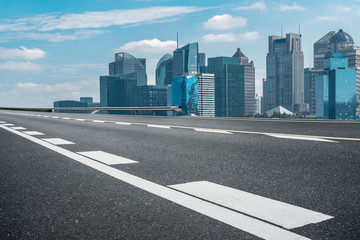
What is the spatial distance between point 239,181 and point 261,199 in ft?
2.59

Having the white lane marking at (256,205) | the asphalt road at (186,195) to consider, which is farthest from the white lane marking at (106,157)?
the white lane marking at (256,205)

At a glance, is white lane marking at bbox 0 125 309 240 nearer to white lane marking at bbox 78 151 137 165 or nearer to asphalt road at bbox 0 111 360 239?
asphalt road at bbox 0 111 360 239

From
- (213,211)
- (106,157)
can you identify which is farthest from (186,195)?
(106,157)

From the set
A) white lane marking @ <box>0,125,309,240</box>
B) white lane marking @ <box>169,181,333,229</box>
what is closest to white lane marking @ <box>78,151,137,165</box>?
white lane marking @ <box>0,125,309,240</box>

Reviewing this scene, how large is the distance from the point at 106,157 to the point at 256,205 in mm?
3368

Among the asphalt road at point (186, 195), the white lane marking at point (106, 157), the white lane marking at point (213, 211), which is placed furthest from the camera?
→ the white lane marking at point (106, 157)

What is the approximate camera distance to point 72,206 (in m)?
3.15

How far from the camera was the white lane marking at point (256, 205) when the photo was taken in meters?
2.56

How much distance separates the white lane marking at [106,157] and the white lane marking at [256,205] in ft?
6.04

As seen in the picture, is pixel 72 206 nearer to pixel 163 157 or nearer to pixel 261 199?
pixel 261 199

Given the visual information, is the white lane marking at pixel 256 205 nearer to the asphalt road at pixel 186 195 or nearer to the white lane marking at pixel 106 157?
the asphalt road at pixel 186 195

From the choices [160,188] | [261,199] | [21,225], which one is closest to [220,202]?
[261,199]

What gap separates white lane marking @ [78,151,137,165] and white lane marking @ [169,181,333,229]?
1840 millimetres

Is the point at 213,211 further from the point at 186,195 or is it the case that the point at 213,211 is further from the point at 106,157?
the point at 106,157
